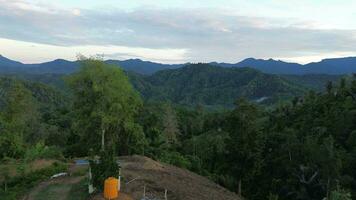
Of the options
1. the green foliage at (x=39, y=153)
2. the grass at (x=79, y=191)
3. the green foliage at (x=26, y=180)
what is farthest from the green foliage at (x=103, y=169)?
the green foliage at (x=39, y=153)

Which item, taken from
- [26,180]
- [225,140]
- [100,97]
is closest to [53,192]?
[26,180]

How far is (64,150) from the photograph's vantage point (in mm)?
43812

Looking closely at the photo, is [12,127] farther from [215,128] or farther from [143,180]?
[215,128]

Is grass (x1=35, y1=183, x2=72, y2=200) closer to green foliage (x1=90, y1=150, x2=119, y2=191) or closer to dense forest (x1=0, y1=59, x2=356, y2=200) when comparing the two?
green foliage (x1=90, y1=150, x2=119, y2=191)

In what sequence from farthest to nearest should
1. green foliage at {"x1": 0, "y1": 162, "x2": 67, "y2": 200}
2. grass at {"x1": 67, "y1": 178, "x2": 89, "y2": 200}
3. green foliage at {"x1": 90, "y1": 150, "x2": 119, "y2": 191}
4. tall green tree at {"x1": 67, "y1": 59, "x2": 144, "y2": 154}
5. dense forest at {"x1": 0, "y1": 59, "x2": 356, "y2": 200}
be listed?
dense forest at {"x1": 0, "y1": 59, "x2": 356, "y2": 200}, tall green tree at {"x1": 67, "y1": 59, "x2": 144, "y2": 154}, green foliage at {"x1": 0, "y1": 162, "x2": 67, "y2": 200}, grass at {"x1": 67, "y1": 178, "x2": 89, "y2": 200}, green foliage at {"x1": 90, "y1": 150, "x2": 119, "y2": 191}

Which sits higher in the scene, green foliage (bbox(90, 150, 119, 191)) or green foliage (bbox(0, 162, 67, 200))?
green foliage (bbox(90, 150, 119, 191))

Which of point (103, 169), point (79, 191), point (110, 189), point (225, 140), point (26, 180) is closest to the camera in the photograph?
point (110, 189)

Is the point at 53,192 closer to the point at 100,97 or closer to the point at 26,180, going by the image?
the point at 26,180

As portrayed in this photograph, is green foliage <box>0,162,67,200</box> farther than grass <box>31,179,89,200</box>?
Yes

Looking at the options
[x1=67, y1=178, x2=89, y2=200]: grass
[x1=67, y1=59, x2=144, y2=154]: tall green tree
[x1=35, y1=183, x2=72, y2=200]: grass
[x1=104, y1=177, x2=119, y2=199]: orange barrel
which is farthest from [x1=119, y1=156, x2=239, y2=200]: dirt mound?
[x1=67, y1=59, x2=144, y2=154]: tall green tree

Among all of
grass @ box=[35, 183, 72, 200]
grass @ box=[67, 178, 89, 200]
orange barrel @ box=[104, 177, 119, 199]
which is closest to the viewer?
orange barrel @ box=[104, 177, 119, 199]

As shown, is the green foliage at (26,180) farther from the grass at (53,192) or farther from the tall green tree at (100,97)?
the tall green tree at (100,97)

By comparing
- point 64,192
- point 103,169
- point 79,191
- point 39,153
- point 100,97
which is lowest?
point 39,153

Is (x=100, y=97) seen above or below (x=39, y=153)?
above
